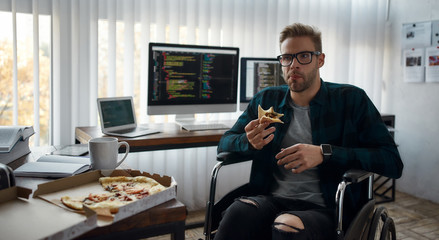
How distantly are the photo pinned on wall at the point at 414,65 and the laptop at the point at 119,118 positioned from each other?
2464 millimetres

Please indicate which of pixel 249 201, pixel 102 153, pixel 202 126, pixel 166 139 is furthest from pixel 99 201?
pixel 202 126

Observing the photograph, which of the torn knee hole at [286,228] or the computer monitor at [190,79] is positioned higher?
the computer monitor at [190,79]

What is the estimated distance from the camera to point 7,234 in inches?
27.5

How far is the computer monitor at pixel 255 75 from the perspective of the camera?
277 centimetres

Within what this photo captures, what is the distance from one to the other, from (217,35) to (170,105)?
0.89 meters

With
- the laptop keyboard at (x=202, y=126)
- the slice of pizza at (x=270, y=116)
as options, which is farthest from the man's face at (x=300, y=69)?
the laptop keyboard at (x=202, y=126)

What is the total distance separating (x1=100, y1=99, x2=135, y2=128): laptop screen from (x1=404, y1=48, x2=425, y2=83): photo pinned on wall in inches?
101

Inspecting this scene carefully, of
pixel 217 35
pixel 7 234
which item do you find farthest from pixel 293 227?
pixel 217 35

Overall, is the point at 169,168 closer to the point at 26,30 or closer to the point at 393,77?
the point at 26,30

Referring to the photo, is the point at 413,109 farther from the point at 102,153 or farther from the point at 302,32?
the point at 102,153

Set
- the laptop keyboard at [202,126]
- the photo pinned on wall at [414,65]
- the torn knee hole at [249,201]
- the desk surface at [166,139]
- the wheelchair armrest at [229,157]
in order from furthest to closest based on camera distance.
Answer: the photo pinned on wall at [414,65], the laptop keyboard at [202,126], the desk surface at [166,139], the wheelchair armrest at [229,157], the torn knee hole at [249,201]

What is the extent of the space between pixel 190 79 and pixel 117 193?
1.68 meters

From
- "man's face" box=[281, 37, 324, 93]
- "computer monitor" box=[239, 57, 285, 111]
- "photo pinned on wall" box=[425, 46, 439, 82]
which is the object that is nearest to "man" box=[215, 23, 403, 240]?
"man's face" box=[281, 37, 324, 93]

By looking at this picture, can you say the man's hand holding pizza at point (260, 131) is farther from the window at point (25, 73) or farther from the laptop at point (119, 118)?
the window at point (25, 73)
